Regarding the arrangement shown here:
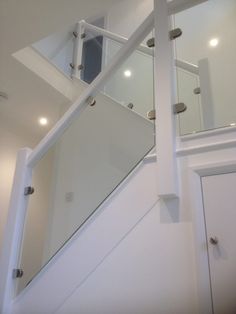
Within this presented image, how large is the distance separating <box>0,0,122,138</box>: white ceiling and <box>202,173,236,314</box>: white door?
161 cm

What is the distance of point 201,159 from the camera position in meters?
1.28

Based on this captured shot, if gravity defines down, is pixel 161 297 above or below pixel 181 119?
below

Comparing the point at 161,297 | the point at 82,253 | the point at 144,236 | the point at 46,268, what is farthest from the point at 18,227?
the point at 161,297

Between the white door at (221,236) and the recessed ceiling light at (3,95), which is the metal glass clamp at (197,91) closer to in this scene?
the white door at (221,236)

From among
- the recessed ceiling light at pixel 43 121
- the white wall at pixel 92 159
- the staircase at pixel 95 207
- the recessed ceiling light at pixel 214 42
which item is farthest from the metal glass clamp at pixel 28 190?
the recessed ceiling light at pixel 43 121

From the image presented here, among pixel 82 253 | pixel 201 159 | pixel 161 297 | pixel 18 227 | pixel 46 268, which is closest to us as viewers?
pixel 161 297

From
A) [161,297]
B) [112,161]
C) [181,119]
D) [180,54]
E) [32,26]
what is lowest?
[161,297]

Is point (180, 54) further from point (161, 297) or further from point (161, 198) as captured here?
point (161, 297)

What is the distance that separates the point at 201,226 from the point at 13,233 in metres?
1.15

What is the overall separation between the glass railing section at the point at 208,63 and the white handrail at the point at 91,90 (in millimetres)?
246

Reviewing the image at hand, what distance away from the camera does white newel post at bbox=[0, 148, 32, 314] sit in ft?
5.16

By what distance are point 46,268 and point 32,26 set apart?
5.99 feet

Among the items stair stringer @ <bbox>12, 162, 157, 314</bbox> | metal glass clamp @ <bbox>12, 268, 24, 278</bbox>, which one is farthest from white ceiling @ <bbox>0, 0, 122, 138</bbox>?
metal glass clamp @ <bbox>12, 268, 24, 278</bbox>

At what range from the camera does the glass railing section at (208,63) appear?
5.41ft
